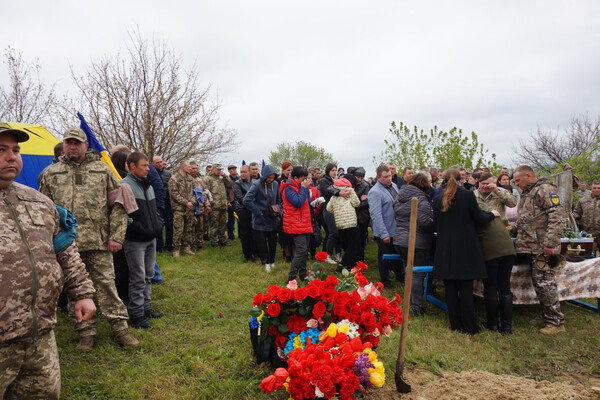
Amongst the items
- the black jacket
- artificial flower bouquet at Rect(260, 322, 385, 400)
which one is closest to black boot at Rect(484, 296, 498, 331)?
the black jacket

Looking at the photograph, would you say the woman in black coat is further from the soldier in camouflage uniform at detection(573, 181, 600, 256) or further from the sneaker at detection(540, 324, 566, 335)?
the soldier in camouflage uniform at detection(573, 181, 600, 256)

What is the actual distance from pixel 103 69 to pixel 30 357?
13192 mm

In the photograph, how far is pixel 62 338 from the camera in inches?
163

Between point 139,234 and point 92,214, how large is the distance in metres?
0.63

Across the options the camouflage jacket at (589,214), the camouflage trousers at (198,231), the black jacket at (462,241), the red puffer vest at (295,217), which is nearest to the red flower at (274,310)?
the black jacket at (462,241)

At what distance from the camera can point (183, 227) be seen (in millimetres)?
8555

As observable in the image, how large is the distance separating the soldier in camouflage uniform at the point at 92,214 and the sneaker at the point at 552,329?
5144 mm

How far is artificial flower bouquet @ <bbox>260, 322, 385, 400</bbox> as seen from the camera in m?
2.54

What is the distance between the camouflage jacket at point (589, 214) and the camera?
8250mm

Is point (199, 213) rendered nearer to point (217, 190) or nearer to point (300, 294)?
point (217, 190)

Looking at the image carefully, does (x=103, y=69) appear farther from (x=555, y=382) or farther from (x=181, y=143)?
(x=555, y=382)

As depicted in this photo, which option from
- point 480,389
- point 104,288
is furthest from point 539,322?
point 104,288

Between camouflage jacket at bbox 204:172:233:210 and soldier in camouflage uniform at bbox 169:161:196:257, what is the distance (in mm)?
955

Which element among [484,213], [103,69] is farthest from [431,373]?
[103,69]
